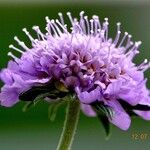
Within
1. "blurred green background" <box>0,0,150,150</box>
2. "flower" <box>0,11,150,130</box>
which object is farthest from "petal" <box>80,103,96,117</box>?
"blurred green background" <box>0,0,150,150</box>

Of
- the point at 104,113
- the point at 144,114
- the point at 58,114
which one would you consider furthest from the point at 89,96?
the point at 58,114

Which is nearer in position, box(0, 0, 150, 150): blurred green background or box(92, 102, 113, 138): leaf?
box(92, 102, 113, 138): leaf

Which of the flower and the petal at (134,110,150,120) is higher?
the flower

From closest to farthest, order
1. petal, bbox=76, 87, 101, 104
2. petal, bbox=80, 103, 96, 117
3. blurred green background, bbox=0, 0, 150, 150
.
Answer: petal, bbox=76, 87, 101, 104
petal, bbox=80, 103, 96, 117
blurred green background, bbox=0, 0, 150, 150

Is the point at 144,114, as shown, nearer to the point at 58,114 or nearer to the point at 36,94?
the point at 36,94

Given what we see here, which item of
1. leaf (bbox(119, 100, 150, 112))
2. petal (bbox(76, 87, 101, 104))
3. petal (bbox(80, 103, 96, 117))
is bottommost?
leaf (bbox(119, 100, 150, 112))

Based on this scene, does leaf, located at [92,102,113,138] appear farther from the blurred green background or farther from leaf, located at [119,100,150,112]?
the blurred green background
